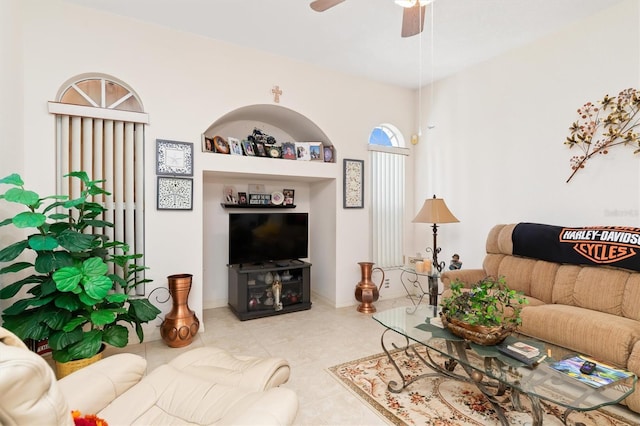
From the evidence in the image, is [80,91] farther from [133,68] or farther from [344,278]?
[344,278]

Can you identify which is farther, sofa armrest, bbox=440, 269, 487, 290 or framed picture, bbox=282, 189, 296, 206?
framed picture, bbox=282, 189, 296, 206

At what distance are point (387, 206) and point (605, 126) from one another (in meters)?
2.46

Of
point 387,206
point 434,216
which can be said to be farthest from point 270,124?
point 434,216

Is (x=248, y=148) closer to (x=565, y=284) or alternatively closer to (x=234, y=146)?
(x=234, y=146)

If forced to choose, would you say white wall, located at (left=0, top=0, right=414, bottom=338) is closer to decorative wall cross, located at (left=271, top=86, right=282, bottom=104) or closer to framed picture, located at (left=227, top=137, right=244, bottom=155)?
decorative wall cross, located at (left=271, top=86, right=282, bottom=104)

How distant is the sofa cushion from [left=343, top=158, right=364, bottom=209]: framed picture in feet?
7.35

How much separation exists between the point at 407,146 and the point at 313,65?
5.97 ft

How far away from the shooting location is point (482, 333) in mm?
1846

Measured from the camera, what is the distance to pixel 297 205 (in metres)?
4.71

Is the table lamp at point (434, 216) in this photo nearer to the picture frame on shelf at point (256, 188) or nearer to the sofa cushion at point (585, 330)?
the sofa cushion at point (585, 330)

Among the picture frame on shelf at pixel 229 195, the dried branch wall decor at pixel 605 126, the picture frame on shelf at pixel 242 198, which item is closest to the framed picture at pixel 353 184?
the picture frame on shelf at pixel 242 198

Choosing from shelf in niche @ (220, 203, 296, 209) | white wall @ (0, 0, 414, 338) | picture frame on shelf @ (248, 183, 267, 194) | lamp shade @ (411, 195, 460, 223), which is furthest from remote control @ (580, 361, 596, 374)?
picture frame on shelf @ (248, 183, 267, 194)

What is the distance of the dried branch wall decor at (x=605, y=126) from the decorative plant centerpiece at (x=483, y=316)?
76.2 inches

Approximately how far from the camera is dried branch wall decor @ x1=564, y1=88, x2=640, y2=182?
2.69 meters
